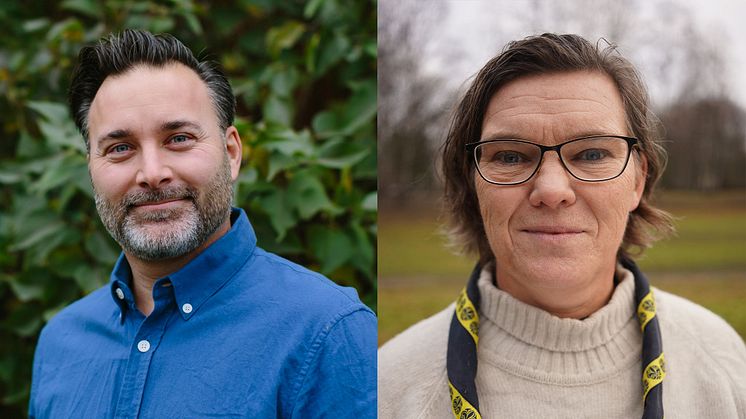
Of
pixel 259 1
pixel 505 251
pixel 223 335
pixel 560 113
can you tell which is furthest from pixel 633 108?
pixel 259 1

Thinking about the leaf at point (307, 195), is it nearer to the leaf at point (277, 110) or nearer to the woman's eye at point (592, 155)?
the leaf at point (277, 110)

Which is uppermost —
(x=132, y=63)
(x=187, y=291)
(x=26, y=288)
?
(x=132, y=63)

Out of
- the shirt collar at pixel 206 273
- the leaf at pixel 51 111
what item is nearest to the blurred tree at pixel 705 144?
the shirt collar at pixel 206 273

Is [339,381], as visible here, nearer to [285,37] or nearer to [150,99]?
[150,99]

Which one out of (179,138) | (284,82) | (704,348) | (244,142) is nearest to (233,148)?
(179,138)

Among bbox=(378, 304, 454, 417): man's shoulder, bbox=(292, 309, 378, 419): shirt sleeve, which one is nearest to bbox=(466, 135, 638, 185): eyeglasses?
bbox=(378, 304, 454, 417): man's shoulder

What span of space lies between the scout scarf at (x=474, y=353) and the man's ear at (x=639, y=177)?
101mm

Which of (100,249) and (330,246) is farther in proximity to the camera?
(100,249)

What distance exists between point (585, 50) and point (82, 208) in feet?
5.65

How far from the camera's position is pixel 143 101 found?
1.39m

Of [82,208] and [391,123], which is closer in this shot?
[391,123]

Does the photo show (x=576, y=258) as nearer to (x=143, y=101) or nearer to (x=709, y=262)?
(x=709, y=262)

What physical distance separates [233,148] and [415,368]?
0.70 m

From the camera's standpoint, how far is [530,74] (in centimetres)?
89
